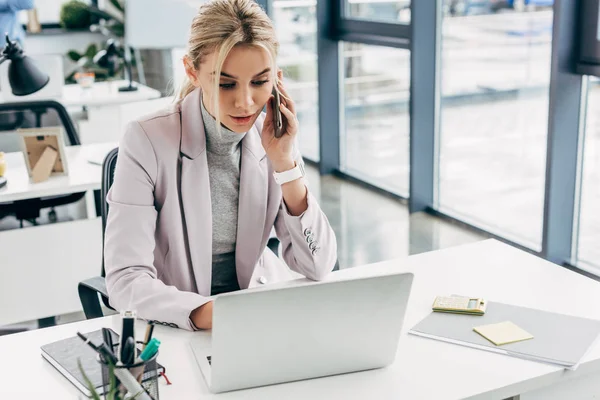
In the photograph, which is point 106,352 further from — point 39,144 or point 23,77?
point 39,144

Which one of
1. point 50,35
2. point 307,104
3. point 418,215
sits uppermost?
point 50,35

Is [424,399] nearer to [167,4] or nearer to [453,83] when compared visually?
[453,83]

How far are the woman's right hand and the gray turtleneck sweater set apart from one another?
0.34 m

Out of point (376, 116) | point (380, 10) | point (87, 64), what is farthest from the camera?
point (87, 64)

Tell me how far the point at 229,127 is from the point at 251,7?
270 millimetres

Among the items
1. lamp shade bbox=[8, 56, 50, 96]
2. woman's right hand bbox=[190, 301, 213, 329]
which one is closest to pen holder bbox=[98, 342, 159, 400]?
woman's right hand bbox=[190, 301, 213, 329]

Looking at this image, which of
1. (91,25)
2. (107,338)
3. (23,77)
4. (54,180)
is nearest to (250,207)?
(107,338)

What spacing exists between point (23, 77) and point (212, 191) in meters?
1.11

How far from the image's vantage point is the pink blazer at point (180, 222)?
5.06 ft

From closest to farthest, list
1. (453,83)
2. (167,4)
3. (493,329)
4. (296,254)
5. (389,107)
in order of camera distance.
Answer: (493,329) < (296,254) < (453,83) < (389,107) < (167,4)

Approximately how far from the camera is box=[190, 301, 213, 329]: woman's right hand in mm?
1430

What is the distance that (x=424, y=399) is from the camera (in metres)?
1.19

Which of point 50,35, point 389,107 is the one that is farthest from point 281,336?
point 50,35

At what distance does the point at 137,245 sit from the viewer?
156 centimetres
